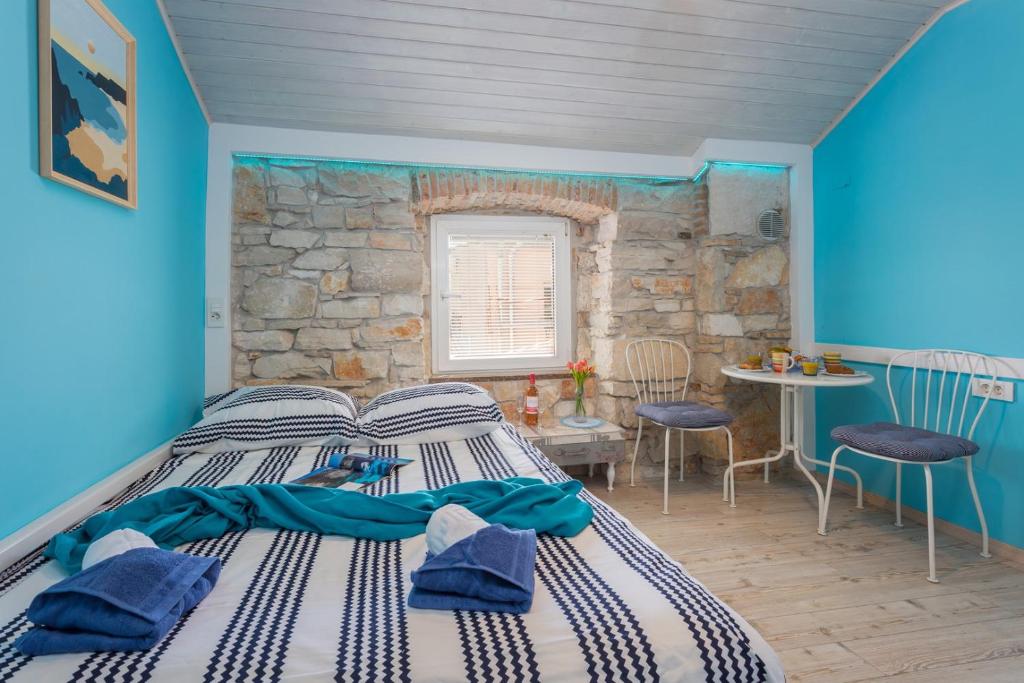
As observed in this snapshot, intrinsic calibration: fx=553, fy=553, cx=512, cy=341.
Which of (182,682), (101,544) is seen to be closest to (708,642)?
(182,682)

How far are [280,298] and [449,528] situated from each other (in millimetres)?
2255

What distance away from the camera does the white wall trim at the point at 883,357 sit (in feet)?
7.82

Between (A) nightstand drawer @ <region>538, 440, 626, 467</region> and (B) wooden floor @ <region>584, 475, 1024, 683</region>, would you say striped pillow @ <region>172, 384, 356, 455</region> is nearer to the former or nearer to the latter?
(A) nightstand drawer @ <region>538, 440, 626, 467</region>

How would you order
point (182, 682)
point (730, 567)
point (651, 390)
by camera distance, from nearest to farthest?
point (182, 682)
point (730, 567)
point (651, 390)

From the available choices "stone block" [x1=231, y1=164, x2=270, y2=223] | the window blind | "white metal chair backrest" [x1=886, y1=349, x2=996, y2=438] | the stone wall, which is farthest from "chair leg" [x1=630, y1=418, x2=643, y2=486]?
"stone block" [x1=231, y1=164, x2=270, y2=223]

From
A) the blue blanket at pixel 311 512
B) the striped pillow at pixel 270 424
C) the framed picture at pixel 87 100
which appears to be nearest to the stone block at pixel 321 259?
the striped pillow at pixel 270 424

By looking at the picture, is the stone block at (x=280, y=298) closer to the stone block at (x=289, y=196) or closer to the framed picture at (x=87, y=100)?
the stone block at (x=289, y=196)

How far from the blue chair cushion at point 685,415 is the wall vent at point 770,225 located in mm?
1197

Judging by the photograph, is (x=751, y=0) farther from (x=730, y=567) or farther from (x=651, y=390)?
(x=730, y=567)

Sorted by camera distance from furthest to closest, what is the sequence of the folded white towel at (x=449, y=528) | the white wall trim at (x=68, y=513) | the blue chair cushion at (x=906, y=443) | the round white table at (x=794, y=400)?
the round white table at (x=794, y=400), the blue chair cushion at (x=906, y=443), the white wall trim at (x=68, y=513), the folded white towel at (x=449, y=528)

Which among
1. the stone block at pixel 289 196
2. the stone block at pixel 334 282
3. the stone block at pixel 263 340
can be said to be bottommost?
the stone block at pixel 263 340

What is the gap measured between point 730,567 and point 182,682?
7.04 feet

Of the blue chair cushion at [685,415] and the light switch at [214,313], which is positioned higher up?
the light switch at [214,313]

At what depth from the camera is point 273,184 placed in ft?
10.1
